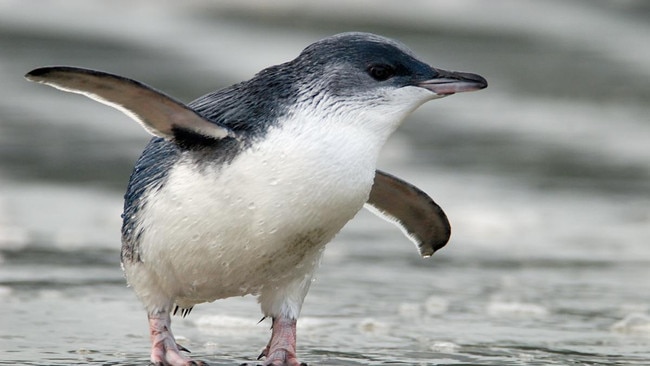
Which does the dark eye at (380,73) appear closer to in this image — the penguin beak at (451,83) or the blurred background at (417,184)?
the penguin beak at (451,83)

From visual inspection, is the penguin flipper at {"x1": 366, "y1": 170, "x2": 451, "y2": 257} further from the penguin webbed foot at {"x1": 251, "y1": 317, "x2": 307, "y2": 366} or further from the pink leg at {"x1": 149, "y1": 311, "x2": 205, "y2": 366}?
the pink leg at {"x1": 149, "y1": 311, "x2": 205, "y2": 366}

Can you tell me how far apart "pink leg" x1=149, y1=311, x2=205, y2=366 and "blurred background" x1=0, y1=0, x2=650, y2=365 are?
0.13m

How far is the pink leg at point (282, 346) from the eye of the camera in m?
4.31

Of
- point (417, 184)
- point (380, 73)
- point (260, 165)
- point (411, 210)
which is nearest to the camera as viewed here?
point (260, 165)

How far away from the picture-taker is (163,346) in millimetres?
4293

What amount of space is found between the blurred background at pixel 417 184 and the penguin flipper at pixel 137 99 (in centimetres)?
81

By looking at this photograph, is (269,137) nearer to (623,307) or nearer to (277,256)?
(277,256)

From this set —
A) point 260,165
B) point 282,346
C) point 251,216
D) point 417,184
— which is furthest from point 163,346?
point 417,184

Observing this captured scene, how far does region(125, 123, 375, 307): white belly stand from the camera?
12.9 ft

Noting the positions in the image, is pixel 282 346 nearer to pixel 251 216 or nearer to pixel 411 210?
pixel 251 216

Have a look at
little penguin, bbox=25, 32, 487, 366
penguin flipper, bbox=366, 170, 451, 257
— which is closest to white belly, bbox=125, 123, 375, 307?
little penguin, bbox=25, 32, 487, 366

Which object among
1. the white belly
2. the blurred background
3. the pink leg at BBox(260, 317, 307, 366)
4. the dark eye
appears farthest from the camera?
the blurred background

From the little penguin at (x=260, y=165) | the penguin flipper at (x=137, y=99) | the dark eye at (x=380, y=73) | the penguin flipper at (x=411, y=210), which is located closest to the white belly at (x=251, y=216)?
the little penguin at (x=260, y=165)

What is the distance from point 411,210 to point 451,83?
2.54 feet
